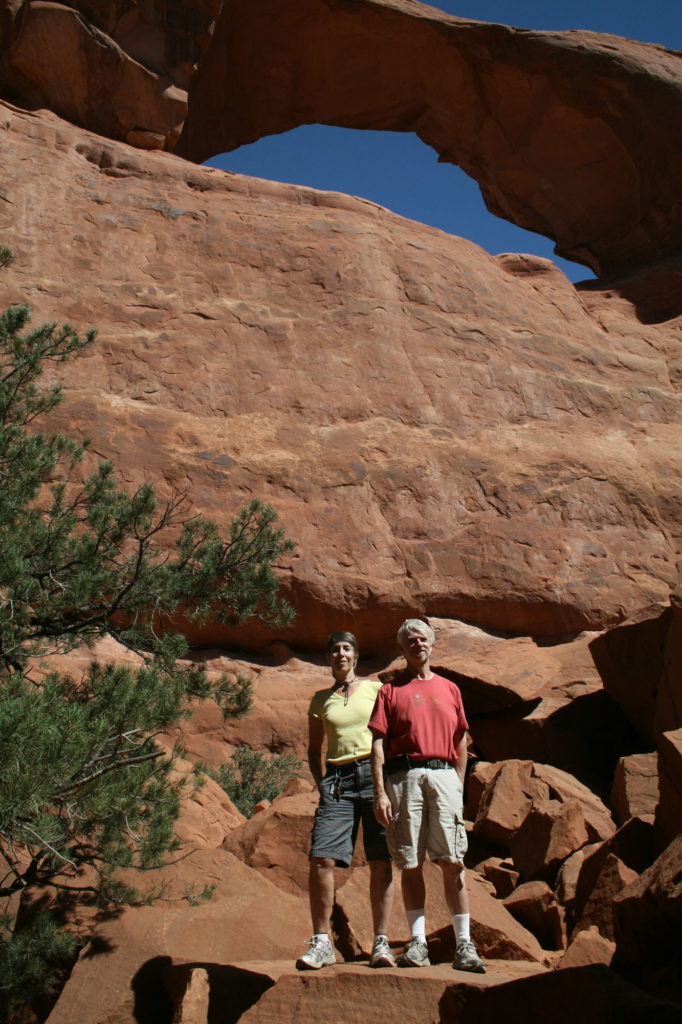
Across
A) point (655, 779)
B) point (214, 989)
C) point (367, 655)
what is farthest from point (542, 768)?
point (367, 655)

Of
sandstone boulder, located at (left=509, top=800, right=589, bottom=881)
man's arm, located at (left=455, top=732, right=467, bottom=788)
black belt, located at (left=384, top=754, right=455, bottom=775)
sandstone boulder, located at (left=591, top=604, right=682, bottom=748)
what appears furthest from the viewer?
sandstone boulder, located at (left=591, top=604, right=682, bottom=748)

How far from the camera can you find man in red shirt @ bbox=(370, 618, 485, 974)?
11.9 ft

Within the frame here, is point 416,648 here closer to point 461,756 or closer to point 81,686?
point 461,756

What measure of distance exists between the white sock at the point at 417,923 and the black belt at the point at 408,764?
0.54 meters

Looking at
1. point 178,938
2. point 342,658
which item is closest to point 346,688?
point 342,658

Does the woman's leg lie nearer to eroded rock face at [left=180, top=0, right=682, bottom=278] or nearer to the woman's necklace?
the woman's necklace

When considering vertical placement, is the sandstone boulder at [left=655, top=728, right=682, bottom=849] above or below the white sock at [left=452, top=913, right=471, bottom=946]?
above

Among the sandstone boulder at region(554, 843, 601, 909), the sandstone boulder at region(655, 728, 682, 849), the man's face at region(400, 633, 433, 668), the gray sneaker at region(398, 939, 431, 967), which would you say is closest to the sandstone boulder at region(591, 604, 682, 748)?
the sandstone boulder at region(554, 843, 601, 909)

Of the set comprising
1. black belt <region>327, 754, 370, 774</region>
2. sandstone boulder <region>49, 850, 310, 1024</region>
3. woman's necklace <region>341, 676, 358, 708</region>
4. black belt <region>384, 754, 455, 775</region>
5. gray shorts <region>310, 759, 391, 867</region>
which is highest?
woman's necklace <region>341, 676, 358, 708</region>

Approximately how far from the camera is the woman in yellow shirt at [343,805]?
3680mm

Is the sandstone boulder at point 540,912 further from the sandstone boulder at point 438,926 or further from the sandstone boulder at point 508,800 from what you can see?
the sandstone boulder at point 508,800

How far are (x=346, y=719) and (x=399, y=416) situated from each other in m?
7.46

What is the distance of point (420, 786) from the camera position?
376 cm

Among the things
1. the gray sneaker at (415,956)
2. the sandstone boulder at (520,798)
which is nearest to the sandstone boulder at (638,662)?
the sandstone boulder at (520,798)
